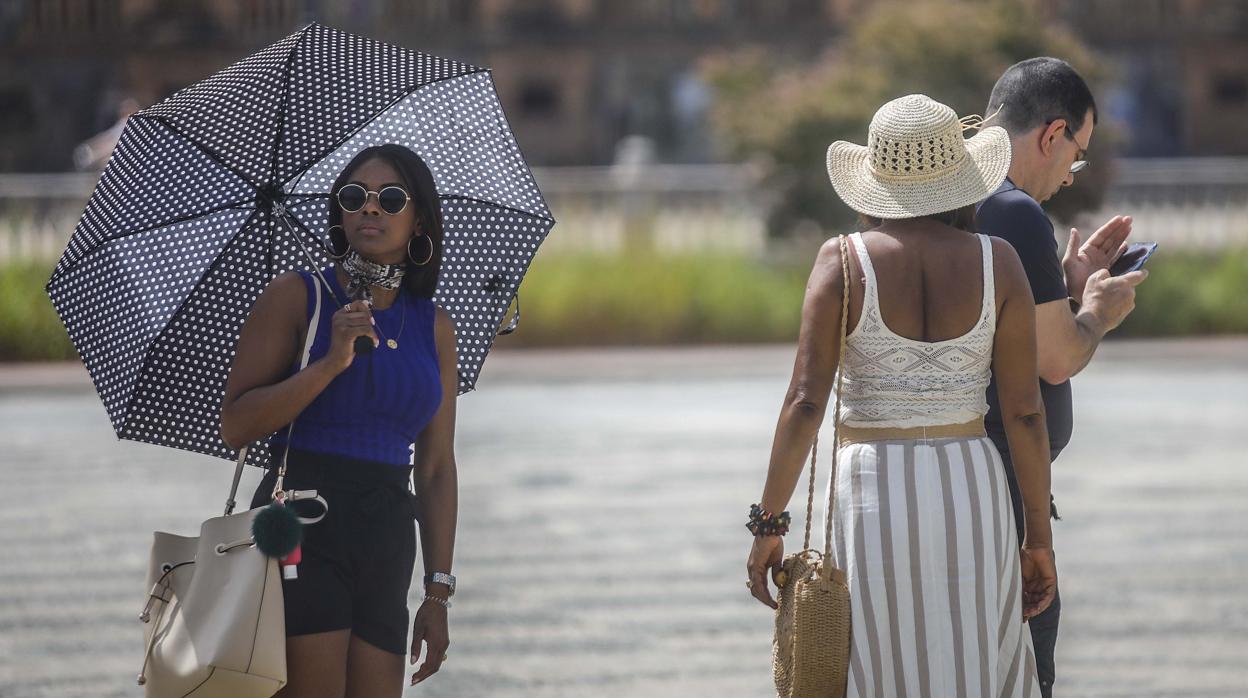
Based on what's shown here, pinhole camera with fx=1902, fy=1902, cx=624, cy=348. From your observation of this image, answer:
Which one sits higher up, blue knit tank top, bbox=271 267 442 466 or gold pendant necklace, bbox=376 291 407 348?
gold pendant necklace, bbox=376 291 407 348

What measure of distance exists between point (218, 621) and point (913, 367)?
1.54 metres

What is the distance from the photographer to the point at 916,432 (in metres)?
4.11

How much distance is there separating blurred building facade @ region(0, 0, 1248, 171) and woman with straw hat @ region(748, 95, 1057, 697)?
140 feet

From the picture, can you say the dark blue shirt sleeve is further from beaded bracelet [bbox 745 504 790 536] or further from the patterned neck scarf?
the patterned neck scarf

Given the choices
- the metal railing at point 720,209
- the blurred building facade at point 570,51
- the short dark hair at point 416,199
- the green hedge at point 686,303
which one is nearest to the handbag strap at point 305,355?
the short dark hair at point 416,199

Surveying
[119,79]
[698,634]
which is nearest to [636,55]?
[119,79]

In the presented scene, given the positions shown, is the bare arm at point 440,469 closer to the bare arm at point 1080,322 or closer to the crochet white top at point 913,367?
the crochet white top at point 913,367

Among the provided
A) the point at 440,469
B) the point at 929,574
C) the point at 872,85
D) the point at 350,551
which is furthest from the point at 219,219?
the point at 872,85

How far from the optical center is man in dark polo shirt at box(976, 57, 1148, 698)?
446 centimetres

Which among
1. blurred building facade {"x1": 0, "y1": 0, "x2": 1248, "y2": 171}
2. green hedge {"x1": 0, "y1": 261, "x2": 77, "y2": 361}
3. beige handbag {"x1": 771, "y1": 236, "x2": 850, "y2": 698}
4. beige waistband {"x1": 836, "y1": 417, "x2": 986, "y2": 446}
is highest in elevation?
blurred building facade {"x1": 0, "y1": 0, "x2": 1248, "y2": 171}

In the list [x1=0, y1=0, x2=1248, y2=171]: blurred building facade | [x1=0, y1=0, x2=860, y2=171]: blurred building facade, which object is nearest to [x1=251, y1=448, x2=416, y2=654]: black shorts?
[x1=0, y1=0, x2=1248, y2=171]: blurred building facade

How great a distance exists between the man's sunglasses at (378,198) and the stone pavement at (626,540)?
281cm

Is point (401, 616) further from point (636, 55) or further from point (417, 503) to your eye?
point (636, 55)

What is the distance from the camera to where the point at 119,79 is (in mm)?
46812
